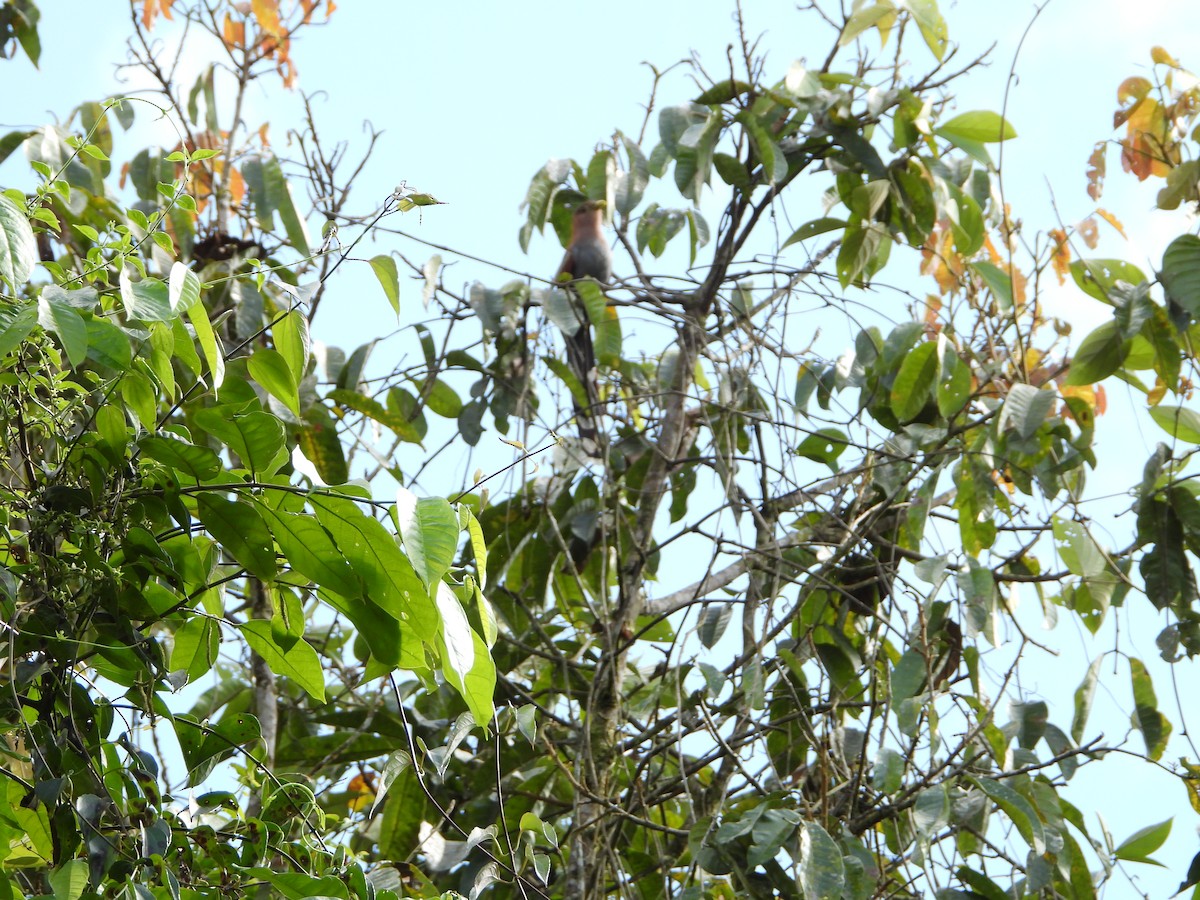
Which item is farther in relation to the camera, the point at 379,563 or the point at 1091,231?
the point at 1091,231

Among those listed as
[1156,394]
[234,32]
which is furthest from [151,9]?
[1156,394]

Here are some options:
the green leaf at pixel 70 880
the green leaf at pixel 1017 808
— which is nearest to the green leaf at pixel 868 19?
the green leaf at pixel 1017 808

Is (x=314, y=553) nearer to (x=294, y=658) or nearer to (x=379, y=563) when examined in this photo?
(x=379, y=563)

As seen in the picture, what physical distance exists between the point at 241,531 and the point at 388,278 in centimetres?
21

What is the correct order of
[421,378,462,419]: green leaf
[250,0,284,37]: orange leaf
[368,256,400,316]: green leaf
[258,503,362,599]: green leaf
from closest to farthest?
1. [258,503,362,599]: green leaf
2. [368,256,400,316]: green leaf
3. [421,378,462,419]: green leaf
4. [250,0,284,37]: orange leaf

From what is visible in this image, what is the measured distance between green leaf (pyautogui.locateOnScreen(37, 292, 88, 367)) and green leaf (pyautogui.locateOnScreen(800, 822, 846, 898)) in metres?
0.84

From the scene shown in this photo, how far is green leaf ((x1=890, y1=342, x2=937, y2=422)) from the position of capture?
1.64m

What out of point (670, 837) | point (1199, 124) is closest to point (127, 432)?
point (670, 837)

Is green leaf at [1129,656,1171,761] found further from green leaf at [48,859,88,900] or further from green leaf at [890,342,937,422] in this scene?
green leaf at [48,859,88,900]

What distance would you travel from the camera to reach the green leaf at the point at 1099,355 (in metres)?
1.46

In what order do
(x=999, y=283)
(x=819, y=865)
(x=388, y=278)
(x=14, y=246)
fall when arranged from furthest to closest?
(x=999, y=283) → (x=819, y=865) → (x=388, y=278) → (x=14, y=246)

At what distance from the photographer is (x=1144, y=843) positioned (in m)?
1.35

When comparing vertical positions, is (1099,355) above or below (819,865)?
above

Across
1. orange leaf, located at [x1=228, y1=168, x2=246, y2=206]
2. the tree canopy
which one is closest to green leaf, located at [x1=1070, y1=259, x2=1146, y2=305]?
the tree canopy
